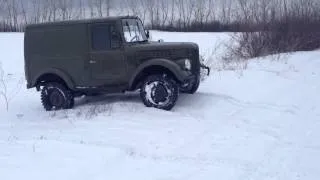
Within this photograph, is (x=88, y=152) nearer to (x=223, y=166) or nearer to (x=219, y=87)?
(x=223, y=166)

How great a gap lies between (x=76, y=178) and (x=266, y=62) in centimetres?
1326

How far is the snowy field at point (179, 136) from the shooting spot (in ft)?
22.6

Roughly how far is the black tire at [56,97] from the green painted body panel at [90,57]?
0.91 ft

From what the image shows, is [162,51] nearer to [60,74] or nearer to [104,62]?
[104,62]

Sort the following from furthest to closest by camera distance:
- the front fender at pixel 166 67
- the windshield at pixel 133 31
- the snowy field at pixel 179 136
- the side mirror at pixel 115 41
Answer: the windshield at pixel 133 31, the side mirror at pixel 115 41, the front fender at pixel 166 67, the snowy field at pixel 179 136

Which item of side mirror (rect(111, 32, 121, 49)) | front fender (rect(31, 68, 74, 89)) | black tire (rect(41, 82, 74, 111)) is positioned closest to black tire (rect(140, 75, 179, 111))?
side mirror (rect(111, 32, 121, 49))

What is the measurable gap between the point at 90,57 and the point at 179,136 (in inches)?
141

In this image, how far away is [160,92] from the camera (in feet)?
36.1

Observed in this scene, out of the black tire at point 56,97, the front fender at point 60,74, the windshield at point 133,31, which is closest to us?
the windshield at point 133,31

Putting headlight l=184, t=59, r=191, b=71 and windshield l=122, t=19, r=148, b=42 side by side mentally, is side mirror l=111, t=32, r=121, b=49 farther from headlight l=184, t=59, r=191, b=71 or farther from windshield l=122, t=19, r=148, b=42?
headlight l=184, t=59, r=191, b=71

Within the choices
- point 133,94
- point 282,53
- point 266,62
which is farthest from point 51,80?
point 282,53

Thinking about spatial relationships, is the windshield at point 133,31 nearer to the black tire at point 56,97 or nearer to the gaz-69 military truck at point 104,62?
the gaz-69 military truck at point 104,62

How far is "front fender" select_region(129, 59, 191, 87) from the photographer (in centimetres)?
1077

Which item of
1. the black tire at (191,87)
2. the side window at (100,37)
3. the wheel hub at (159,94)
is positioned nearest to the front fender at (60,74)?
the side window at (100,37)
